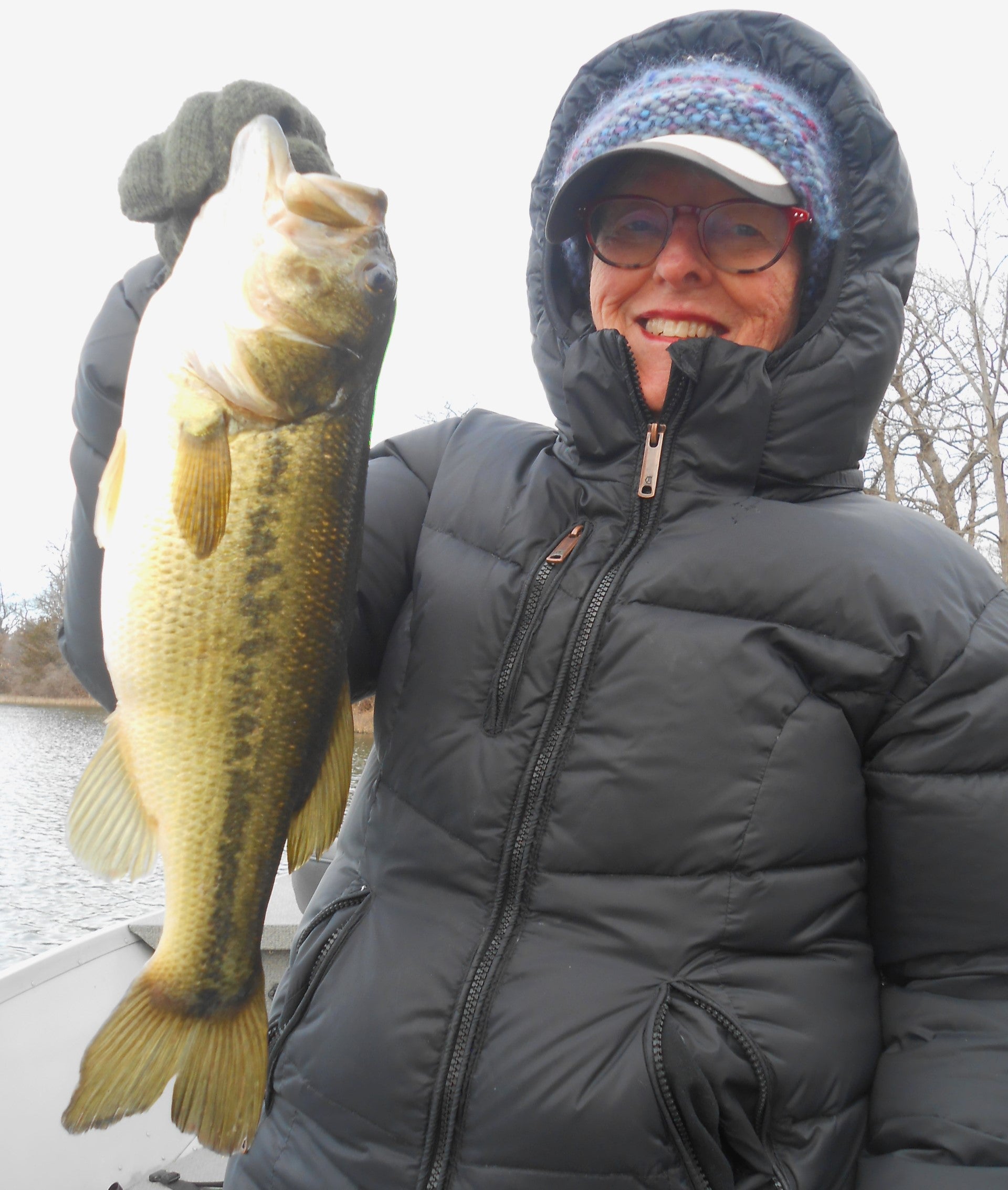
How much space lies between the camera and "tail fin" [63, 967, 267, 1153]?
5.25ft

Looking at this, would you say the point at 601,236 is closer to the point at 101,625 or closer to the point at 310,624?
the point at 310,624

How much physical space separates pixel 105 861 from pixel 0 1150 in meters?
2.09

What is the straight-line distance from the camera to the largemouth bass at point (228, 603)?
67.5 inches

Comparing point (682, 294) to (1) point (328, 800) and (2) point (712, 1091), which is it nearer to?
(1) point (328, 800)

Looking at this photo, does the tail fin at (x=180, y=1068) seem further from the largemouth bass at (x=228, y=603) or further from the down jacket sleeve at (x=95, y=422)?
the down jacket sleeve at (x=95, y=422)

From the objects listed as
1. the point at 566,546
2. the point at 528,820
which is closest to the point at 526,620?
the point at 566,546

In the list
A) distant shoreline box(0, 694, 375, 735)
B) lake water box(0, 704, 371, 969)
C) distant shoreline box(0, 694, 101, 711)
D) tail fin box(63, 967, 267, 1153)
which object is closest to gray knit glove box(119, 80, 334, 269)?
lake water box(0, 704, 371, 969)

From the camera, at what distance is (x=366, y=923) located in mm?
1773

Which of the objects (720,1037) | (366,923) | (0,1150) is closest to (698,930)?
(720,1037)

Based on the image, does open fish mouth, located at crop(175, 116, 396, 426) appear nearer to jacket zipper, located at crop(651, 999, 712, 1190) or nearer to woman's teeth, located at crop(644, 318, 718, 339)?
woman's teeth, located at crop(644, 318, 718, 339)

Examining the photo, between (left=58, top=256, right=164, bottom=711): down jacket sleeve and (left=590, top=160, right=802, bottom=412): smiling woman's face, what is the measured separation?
968 millimetres

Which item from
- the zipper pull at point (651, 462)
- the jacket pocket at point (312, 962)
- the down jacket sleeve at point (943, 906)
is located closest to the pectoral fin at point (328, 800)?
the jacket pocket at point (312, 962)

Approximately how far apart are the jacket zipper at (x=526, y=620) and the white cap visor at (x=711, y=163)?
75 cm

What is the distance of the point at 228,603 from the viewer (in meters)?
1.77
